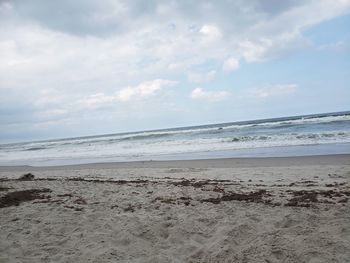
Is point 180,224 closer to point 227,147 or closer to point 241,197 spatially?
point 241,197

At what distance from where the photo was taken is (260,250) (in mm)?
4000

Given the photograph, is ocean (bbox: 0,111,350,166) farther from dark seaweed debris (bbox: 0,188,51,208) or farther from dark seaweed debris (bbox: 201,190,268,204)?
dark seaweed debris (bbox: 0,188,51,208)

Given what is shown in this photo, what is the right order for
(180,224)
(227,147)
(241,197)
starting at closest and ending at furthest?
(180,224) < (241,197) < (227,147)

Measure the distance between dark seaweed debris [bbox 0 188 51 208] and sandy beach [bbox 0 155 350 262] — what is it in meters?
0.02

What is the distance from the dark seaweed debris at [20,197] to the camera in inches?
252

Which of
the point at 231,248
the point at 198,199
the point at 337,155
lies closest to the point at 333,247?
the point at 231,248

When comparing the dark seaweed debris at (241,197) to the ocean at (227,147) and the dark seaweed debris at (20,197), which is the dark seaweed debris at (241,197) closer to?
the dark seaweed debris at (20,197)

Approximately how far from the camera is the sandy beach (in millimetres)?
4004

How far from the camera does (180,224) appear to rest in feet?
16.2

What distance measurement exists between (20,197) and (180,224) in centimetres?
404

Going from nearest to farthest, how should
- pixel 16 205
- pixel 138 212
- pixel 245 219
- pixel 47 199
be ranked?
pixel 245 219
pixel 138 212
pixel 16 205
pixel 47 199

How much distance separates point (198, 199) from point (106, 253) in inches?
104

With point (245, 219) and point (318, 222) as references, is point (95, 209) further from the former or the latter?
point (318, 222)

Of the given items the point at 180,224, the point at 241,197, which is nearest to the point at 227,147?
the point at 241,197
